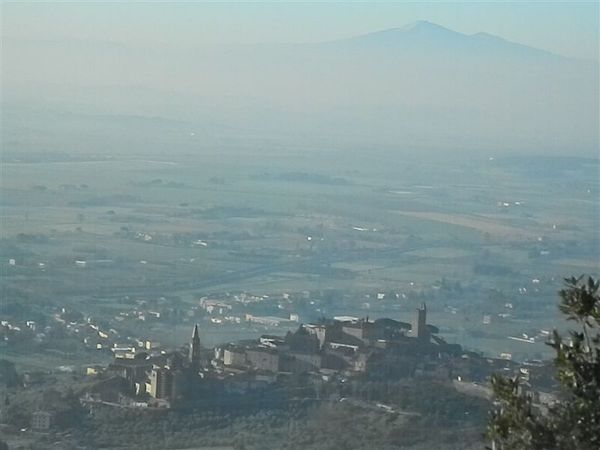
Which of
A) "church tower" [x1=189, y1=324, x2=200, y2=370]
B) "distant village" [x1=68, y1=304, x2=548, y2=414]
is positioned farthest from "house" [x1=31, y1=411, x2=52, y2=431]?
"church tower" [x1=189, y1=324, x2=200, y2=370]

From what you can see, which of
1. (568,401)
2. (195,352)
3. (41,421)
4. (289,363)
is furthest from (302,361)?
(568,401)

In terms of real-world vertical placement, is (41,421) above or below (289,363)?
below

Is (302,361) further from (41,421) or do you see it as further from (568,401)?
(568,401)

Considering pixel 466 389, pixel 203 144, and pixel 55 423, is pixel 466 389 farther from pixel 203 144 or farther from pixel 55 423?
pixel 203 144

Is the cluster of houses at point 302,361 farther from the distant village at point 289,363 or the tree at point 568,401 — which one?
the tree at point 568,401

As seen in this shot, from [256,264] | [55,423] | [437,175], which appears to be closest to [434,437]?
[55,423]

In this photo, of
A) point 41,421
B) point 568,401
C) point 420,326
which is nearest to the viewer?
point 568,401
